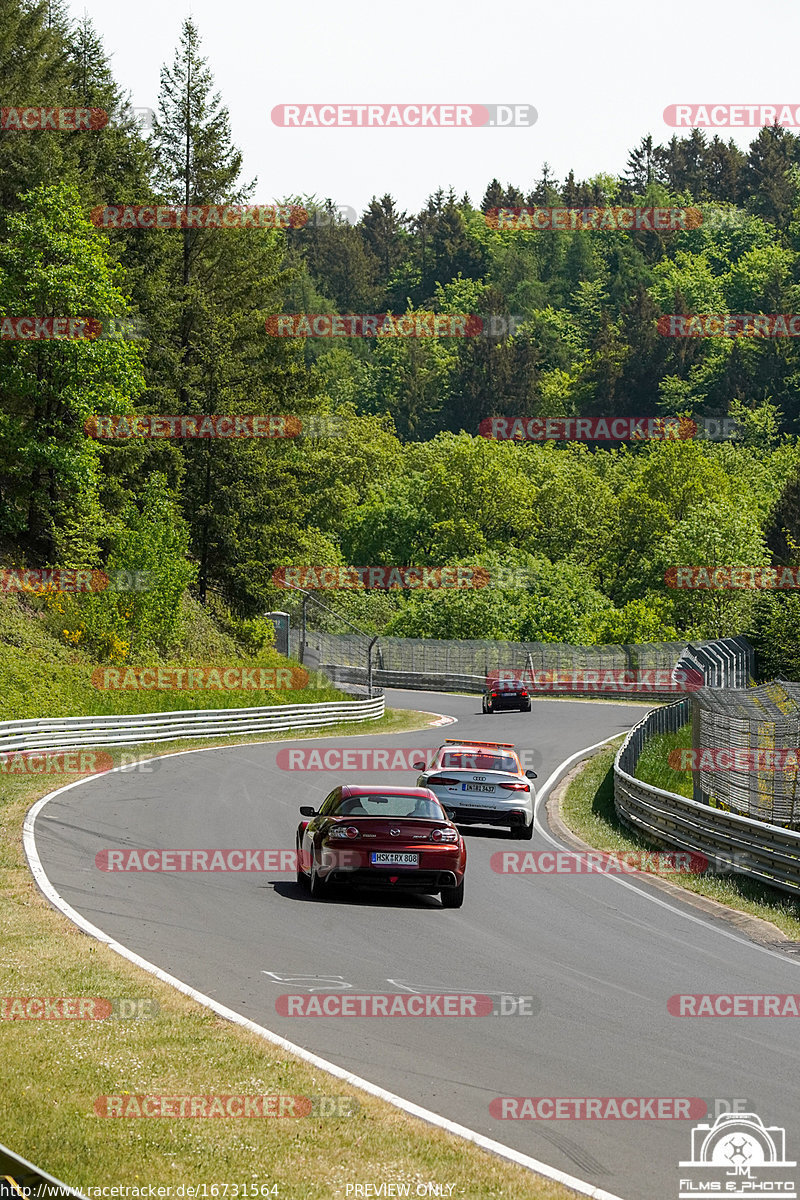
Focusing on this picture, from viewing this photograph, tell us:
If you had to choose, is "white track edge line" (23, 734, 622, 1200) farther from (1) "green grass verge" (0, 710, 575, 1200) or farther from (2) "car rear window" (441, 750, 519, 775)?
(2) "car rear window" (441, 750, 519, 775)

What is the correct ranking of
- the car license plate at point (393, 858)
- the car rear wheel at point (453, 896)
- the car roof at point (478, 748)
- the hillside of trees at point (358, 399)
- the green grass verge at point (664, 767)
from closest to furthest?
1. the car license plate at point (393, 858)
2. the car rear wheel at point (453, 896)
3. the car roof at point (478, 748)
4. the green grass verge at point (664, 767)
5. the hillside of trees at point (358, 399)

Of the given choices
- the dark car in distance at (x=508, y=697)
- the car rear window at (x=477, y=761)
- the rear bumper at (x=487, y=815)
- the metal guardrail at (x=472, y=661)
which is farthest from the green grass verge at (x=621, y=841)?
the metal guardrail at (x=472, y=661)

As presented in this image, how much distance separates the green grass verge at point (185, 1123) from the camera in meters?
6.33

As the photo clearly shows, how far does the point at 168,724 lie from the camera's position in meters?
37.8

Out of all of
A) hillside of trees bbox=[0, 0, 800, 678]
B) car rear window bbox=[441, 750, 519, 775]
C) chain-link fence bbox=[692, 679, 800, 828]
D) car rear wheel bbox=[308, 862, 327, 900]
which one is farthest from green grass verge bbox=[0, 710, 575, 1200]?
hillside of trees bbox=[0, 0, 800, 678]

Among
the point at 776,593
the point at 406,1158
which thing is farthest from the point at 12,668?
the point at 776,593

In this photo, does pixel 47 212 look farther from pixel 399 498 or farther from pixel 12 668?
pixel 399 498

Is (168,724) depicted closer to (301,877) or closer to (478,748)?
(478,748)

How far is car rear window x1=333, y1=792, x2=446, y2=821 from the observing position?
1523 cm

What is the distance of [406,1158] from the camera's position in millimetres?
6574

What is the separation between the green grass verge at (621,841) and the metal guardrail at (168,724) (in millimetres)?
10258

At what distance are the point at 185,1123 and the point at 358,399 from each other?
158894 mm

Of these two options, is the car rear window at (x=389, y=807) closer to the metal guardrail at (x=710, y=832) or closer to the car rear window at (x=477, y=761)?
the metal guardrail at (x=710, y=832)

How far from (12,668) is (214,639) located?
17644 millimetres
